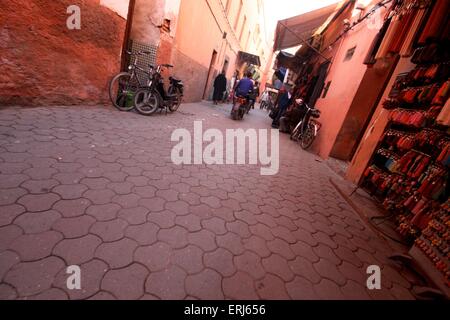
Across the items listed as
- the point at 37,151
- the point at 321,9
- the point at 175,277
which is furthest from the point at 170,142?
the point at 321,9

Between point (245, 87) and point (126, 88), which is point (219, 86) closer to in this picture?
point (245, 87)

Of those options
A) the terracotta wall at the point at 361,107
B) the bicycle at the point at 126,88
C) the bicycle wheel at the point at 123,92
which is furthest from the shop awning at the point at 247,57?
the bicycle wheel at the point at 123,92

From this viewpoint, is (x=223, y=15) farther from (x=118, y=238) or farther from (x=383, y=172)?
(x=118, y=238)

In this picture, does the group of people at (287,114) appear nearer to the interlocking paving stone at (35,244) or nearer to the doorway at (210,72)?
the doorway at (210,72)

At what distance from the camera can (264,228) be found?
267 centimetres

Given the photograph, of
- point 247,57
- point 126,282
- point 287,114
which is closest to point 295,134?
point 287,114

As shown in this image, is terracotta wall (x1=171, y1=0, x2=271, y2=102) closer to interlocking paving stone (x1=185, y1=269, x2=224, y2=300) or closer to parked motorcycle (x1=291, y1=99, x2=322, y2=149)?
parked motorcycle (x1=291, y1=99, x2=322, y2=149)

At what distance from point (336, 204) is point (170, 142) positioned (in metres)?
3.30

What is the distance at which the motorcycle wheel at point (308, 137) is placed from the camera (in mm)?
8024

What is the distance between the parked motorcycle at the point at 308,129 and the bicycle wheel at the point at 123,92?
5814mm

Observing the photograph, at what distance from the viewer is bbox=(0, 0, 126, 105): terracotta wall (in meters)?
3.54

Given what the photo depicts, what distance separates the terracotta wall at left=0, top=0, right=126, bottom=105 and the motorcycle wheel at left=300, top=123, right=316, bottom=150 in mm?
6336

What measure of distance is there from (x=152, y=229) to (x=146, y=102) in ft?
15.6

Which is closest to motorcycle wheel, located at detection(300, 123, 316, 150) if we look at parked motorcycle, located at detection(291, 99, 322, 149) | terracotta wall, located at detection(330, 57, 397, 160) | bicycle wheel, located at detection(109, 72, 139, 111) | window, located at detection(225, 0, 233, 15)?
parked motorcycle, located at detection(291, 99, 322, 149)
